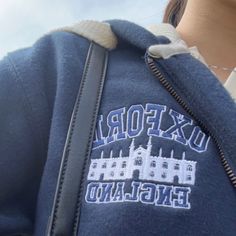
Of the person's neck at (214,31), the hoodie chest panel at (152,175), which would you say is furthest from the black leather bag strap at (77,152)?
the person's neck at (214,31)

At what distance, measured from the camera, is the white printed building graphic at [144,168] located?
2.57 feet

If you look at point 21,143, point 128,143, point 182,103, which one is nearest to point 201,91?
point 182,103

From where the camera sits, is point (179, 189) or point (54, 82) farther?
point (54, 82)

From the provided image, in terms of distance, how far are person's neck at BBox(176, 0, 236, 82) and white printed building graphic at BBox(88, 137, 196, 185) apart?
0.39 m

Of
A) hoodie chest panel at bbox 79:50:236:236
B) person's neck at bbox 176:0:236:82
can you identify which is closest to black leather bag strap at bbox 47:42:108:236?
hoodie chest panel at bbox 79:50:236:236

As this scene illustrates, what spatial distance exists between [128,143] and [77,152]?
2.7 inches

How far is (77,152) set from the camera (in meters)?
0.79

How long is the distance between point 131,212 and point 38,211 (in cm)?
14

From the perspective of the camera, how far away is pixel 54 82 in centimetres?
89

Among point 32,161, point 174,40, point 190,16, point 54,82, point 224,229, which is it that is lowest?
point 224,229

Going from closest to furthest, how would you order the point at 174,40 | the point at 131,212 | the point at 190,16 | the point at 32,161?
the point at 131,212 < the point at 32,161 < the point at 174,40 < the point at 190,16

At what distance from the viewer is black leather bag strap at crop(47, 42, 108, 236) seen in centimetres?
75

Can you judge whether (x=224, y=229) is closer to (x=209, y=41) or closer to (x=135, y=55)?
(x=135, y=55)

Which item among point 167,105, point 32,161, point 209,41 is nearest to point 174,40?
point 209,41
